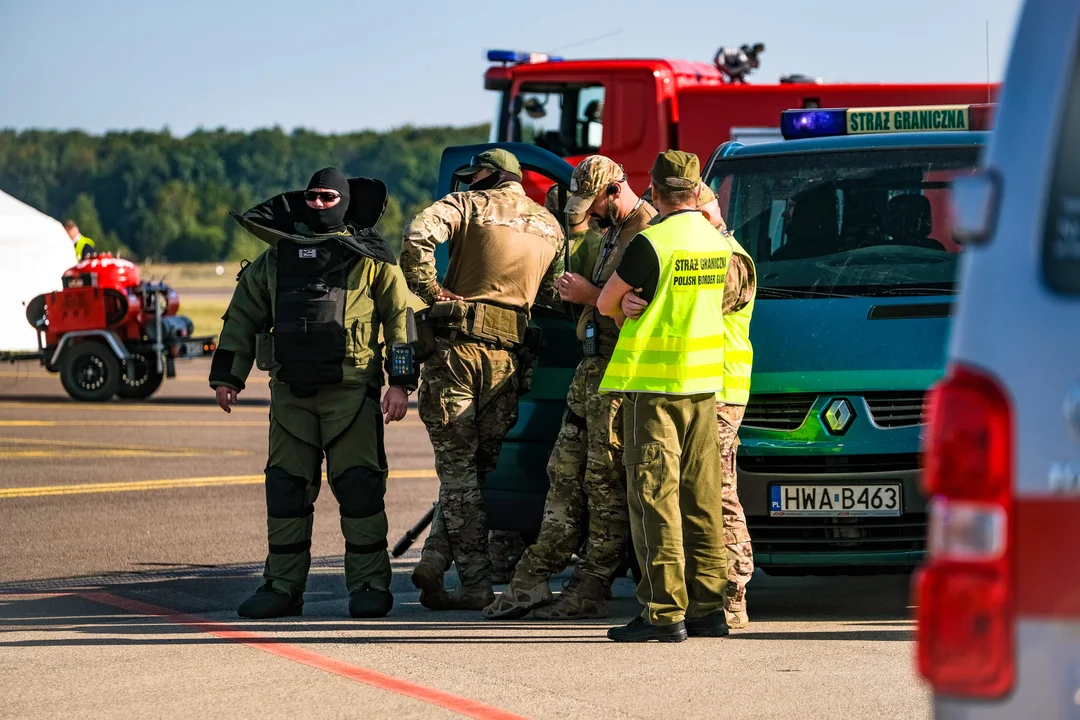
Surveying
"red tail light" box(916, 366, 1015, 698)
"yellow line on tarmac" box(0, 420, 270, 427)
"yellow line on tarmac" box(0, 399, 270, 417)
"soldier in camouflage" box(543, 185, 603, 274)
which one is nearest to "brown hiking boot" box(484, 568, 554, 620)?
"soldier in camouflage" box(543, 185, 603, 274)

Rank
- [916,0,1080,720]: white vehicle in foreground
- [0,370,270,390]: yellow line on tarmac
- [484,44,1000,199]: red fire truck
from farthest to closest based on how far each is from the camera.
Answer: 1. [0,370,270,390]: yellow line on tarmac
2. [484,44,1000,199]: red fire truck
3. [916,0,1080,720]: white vehicle in foreground

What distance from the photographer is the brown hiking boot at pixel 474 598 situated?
7.06m

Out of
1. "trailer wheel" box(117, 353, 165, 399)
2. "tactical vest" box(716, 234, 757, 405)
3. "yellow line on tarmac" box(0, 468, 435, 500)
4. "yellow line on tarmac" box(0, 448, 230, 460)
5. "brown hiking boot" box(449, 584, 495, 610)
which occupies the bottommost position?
"yellow line on tarmac" box(0, 468, 435, 500)

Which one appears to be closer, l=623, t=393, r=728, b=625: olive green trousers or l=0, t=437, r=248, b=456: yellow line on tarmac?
l=623, t=393, r=728, b=625: olive green trousers

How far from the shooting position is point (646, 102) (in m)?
15.6

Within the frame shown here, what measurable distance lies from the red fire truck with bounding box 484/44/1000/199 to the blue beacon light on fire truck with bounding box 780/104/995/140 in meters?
7.48

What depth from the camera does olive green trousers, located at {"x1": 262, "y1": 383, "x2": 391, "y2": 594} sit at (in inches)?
271

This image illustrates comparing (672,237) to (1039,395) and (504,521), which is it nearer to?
(504,521)

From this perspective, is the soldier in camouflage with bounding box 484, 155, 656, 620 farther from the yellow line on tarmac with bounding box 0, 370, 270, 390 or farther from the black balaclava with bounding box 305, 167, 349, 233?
the yellow line on tarmac with bounding box 0, 370, 270, 390

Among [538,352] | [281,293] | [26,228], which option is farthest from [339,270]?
[26,228]

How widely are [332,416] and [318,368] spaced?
0.74 feet

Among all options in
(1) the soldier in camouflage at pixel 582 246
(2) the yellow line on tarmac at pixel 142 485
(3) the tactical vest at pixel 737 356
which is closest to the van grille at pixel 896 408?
(3) the tactical vest at pixel 737 356

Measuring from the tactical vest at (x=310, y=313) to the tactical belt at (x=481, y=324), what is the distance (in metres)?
0.43

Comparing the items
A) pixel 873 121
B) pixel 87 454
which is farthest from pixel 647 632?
pixel 87 454
